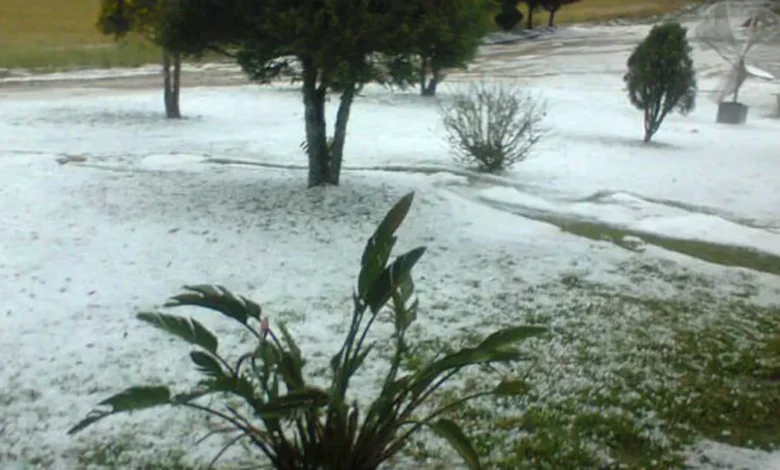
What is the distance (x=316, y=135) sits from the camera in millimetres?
10281

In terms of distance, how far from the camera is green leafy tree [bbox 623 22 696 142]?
16.6 m

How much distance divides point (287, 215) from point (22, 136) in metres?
7.49

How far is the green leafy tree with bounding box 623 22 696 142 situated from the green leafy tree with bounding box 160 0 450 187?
7987 millimetres

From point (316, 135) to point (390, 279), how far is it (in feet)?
21.6

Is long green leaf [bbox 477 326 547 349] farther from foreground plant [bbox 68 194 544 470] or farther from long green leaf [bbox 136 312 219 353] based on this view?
long green leaf [bbox 136 312 219 353]

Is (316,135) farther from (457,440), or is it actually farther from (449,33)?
(457,440)

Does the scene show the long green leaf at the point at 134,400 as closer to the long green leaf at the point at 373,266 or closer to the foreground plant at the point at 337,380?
the foreground plant at the point at 337,380

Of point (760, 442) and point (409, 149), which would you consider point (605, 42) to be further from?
point (760, 442)

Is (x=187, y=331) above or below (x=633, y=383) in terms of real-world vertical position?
above

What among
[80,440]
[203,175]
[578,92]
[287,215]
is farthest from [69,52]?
[80,440]

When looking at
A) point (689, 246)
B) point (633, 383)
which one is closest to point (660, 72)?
point (689, 246)

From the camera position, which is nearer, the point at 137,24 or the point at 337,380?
the point at 337,380

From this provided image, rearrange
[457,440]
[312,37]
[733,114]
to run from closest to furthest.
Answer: [457,440], [312,37], [733,114]

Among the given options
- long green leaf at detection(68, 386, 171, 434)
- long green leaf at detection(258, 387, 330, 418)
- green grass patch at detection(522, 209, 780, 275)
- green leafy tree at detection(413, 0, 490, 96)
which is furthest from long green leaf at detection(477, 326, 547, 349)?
green leafy tree at detection(413, 0, 490, 96)
